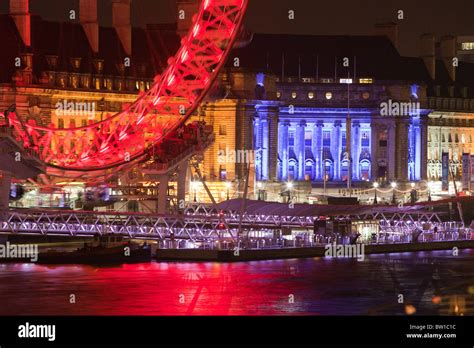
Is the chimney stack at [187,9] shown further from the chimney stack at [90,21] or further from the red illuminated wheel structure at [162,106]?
the red illuminated wheel structure at [162,106]

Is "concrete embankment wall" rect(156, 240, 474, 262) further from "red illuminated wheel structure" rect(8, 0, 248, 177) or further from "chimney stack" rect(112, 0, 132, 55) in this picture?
"chimney stack" rect(112, 0, 132, 55)

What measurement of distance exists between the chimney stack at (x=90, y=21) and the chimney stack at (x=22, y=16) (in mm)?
6884

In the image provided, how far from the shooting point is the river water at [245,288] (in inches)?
3900

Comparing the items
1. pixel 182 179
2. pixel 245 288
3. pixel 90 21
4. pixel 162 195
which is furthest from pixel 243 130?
pixel 245 288

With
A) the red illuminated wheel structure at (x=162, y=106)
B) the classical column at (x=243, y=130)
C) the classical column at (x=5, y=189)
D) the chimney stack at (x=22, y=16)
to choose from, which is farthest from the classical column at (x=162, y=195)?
the classical column at (x=243, y=130)

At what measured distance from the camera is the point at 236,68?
199 meters

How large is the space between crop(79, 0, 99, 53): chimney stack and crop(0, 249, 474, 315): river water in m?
57.9

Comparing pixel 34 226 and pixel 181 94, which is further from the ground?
pixel 181 94

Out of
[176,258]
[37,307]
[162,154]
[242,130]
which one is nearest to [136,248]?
[176,258]

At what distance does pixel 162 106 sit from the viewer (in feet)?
484

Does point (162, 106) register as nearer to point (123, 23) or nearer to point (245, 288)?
point (123, 23)

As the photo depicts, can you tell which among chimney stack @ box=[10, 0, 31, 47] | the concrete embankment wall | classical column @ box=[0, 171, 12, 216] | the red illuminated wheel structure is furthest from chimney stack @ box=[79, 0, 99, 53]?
the concrete embankment wall
